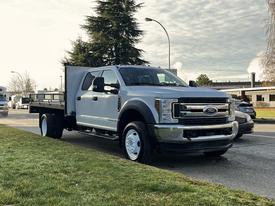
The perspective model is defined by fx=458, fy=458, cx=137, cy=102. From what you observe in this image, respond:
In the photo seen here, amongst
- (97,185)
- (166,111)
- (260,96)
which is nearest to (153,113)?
(166,111)

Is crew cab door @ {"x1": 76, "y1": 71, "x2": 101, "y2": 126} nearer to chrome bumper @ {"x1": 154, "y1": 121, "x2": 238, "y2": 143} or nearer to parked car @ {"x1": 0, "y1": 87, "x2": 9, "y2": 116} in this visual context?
chrome bumper @ {"x1": 154, "y1": 121, "x2": 238, "y2": 143}

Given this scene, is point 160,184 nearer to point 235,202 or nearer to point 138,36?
point 235,202

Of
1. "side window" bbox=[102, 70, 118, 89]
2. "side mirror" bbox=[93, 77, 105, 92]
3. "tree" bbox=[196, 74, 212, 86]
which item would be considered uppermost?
"tree" bbox=[196, 74, 212, 86]

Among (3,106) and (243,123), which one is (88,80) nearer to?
(243,123)

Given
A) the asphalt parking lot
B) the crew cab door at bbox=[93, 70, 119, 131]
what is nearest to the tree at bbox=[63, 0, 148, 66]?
→ the asphalt parking lot

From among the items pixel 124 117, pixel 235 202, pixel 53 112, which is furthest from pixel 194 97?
pixel 53 112

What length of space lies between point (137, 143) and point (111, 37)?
39306mm

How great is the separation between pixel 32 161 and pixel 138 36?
41.0 metres

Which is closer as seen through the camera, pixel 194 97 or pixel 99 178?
pixel 99 178

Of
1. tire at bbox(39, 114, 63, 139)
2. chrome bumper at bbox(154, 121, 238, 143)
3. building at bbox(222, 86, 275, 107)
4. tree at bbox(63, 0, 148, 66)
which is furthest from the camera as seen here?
building at bbox(222, 86, 275, 107)

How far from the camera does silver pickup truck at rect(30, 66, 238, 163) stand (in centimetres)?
873

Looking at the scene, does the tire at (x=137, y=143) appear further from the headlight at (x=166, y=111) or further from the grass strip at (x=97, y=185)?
the grass strip at (x=97, y=185)

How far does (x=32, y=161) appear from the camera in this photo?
27.5 feet

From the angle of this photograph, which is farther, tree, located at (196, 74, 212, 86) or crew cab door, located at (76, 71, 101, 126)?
tree, located at (196, 74, 212, 86)
